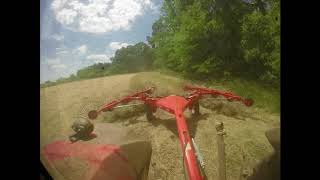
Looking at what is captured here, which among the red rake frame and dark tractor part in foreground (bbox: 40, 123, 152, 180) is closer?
the red rake frame

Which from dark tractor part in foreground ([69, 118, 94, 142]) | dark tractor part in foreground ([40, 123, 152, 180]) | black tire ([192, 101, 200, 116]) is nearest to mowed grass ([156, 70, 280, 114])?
black tire ([192, 101, 200, 116])

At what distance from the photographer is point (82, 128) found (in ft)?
9.39

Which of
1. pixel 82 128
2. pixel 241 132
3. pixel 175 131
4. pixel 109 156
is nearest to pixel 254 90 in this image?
pixel 241 132

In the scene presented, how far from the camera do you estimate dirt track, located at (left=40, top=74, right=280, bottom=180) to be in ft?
8.23

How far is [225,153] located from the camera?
99.7 inches

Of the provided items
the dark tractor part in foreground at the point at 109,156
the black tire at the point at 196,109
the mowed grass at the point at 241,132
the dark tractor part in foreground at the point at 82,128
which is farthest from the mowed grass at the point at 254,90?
the dark tractor part in foreground at the point at 82,128

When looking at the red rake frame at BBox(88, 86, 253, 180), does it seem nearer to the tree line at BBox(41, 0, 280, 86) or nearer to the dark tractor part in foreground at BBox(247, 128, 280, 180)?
the tree line at BBox(41, 0, 280, 86)

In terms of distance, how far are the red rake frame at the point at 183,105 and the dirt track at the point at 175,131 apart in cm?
5

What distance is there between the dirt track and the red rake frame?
1.9 inches

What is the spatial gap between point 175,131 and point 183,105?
187 mm

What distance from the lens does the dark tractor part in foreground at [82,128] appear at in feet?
9.39

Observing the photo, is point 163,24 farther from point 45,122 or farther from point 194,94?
point 45,122
